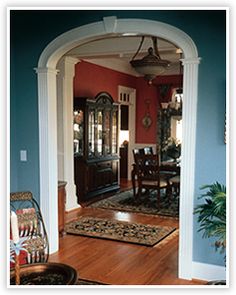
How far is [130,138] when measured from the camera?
9.87 meters

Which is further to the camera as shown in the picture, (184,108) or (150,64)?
(150,64)

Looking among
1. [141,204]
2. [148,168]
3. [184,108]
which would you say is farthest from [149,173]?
[184,108]

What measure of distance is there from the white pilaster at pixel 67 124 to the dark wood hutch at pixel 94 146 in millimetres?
303

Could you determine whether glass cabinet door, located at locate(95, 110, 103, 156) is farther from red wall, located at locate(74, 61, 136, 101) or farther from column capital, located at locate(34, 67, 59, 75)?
column capital, located at locate(34, 67, 59, 75)

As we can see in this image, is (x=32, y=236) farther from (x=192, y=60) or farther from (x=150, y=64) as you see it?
(x=150, y=64)

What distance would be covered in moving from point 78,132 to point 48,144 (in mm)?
2731

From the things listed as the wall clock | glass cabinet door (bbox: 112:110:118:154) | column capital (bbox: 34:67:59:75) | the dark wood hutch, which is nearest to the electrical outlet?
column capital (bbox: 34:67:59:75)

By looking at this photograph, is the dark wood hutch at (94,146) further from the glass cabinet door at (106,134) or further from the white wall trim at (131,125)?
the white wall trim at (131,125)

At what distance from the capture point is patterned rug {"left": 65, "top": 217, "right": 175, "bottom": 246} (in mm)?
4766

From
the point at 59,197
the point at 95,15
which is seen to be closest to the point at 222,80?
the point at 95,15

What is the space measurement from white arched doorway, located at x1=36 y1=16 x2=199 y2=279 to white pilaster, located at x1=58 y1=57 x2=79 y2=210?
2196 millimetres

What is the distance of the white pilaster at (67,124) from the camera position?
20.7 feet

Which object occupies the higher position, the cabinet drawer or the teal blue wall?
the teal blue wall

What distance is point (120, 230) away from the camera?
5.11 meters
